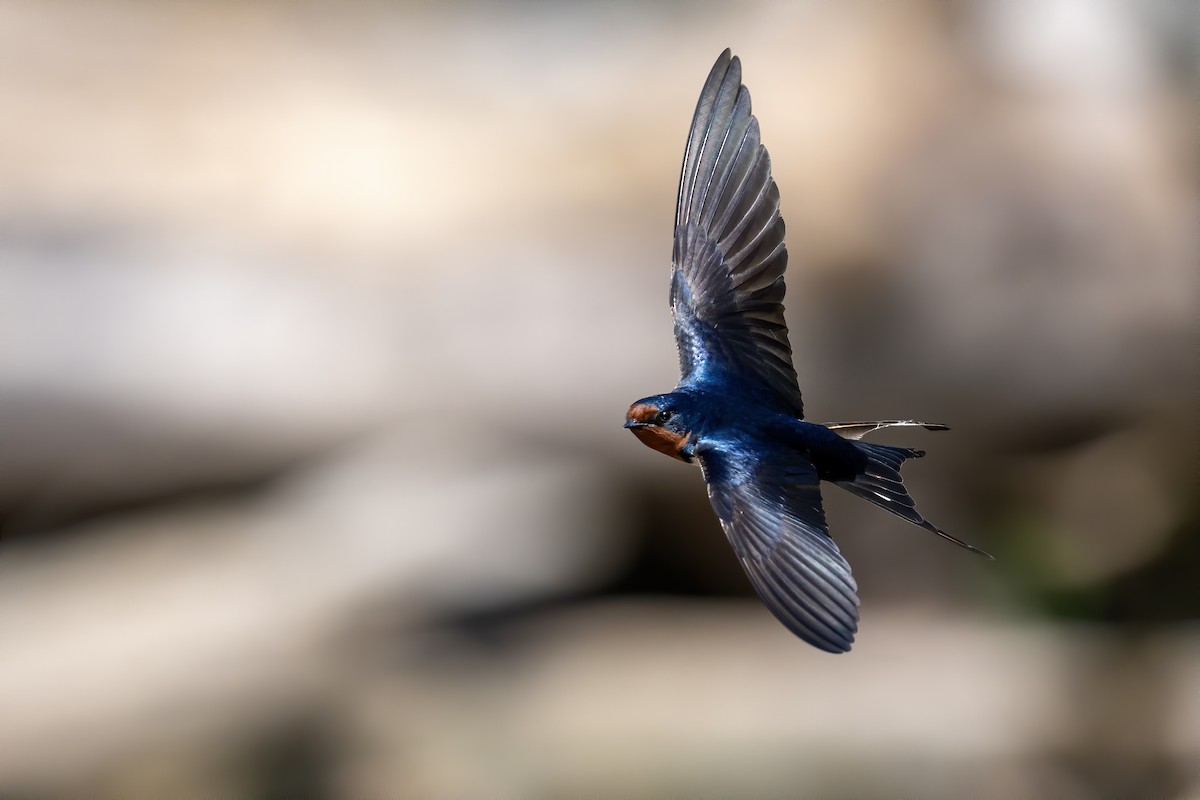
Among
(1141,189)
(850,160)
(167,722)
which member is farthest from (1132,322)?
(167,722)

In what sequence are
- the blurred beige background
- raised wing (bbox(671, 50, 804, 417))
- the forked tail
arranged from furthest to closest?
the blurred beige background, raised wing (bbox(671, 50, 804, 417)), the forked tail

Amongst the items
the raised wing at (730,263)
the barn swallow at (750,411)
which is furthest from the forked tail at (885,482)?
the raised wing at (730,263)

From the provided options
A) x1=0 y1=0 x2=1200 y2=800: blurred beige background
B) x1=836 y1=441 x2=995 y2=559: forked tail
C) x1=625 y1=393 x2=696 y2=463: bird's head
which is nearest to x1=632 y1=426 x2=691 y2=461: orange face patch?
x1=625 y1=393 x2=696 y2=463: bird's head

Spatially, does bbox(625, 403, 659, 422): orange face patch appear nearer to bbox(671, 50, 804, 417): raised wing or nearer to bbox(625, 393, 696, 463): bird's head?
bbox(625, 393, 696, 463): bird's head

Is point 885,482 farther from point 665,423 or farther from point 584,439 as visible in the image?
point 584,439

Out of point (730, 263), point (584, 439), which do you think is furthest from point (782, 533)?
point (584, 439)

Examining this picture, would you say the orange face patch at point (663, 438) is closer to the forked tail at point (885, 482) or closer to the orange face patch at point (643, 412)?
the orange face patch at point (643, 412)
